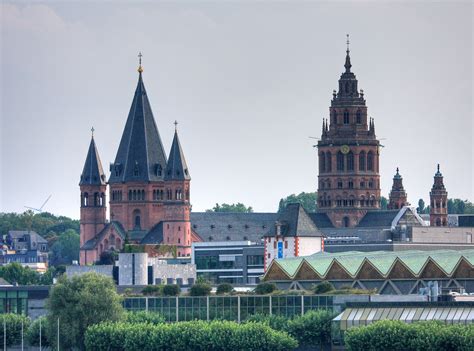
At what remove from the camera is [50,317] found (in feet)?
655

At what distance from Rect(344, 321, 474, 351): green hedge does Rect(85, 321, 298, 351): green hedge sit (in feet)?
29.2

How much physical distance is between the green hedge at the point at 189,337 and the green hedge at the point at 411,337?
890 centimetres

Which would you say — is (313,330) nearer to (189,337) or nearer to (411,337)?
(189,337)

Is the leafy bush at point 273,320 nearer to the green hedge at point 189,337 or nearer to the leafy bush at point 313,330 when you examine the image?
the leafy bush at point 313,330

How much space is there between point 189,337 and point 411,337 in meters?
21.8

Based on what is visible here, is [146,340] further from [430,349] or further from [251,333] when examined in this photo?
[430,349]

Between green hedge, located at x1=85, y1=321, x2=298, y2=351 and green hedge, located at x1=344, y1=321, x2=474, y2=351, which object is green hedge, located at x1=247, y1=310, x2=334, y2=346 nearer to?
green hedge, located at x1=85, y1=321, x2=298, y2=351

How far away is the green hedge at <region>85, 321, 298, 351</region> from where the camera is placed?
18375cm

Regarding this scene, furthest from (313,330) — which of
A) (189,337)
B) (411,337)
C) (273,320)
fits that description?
(411,337)

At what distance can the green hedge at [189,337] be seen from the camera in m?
184

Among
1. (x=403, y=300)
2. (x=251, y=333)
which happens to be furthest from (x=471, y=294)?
(x=251, y=333)

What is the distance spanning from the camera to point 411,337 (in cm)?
17200

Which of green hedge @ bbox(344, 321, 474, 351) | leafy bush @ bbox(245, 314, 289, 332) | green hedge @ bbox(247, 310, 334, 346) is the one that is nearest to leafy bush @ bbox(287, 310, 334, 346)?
green hedge @ bbox(247, 310, 334, 346)

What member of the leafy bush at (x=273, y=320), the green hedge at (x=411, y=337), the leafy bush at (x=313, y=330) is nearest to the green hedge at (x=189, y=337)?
the leafy bush at (x=313, y=330)
